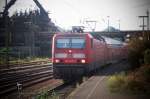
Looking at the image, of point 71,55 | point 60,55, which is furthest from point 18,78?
point 71,55

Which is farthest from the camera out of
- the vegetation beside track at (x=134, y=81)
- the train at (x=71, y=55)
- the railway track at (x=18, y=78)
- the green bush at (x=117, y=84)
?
the train at (x=71, y=55)

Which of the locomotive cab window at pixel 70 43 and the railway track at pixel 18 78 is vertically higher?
the locomotive cab window at pixel 70 43

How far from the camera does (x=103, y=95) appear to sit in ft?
41.0

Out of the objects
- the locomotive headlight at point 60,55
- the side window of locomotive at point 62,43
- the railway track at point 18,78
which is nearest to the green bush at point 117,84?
the railway track at point 18,78

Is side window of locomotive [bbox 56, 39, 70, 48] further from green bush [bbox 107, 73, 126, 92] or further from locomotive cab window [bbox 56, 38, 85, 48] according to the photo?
green bush [bbox 107, 73, 126, 92]

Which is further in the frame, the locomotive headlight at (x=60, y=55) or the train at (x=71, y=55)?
the locomotive headlight at (x=60, y=55)

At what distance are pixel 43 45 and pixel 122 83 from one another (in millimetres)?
58090

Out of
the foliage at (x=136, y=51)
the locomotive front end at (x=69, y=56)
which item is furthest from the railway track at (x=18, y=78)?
the foliage at (x=136, y=51)

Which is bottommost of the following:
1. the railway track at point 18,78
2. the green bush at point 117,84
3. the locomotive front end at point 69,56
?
the railway track at point 18,78

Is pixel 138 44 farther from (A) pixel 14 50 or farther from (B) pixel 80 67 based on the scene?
(A) pixel 14 50

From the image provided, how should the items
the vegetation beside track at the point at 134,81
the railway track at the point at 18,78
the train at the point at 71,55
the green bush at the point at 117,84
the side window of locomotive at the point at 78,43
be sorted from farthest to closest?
1. the side window of locomotive at the point at 78,43
2. the train at the point at 71,55
3. the railway track at the point at 18,78
4. the green bush at the point at 117,84
5. the vegetation beside track at the point at 134,81

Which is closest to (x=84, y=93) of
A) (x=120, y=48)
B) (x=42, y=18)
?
(x=120, y=48)

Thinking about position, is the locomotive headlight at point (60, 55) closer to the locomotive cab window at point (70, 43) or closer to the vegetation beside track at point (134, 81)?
the locomotive cab window at point (70, 43)

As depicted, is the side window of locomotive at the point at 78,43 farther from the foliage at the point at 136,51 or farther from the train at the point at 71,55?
the foliage at the point at 136,51
